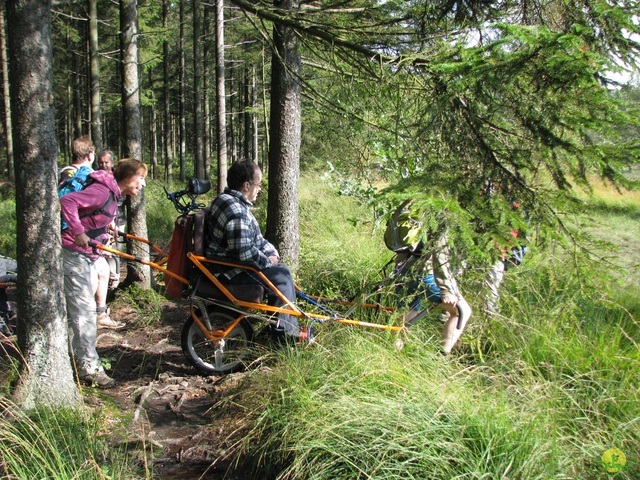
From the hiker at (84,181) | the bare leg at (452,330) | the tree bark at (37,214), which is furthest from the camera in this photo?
the hiker at (84,181)

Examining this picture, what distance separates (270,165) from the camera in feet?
23.4

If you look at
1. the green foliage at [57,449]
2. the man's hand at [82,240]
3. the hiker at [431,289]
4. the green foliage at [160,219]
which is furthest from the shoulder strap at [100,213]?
the green foliage at [160,219]

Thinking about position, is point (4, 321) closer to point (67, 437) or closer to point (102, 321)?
point (102, 321)

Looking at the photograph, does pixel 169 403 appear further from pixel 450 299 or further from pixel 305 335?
pixel 450 299

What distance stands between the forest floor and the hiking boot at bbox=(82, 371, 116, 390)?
2.7 inches

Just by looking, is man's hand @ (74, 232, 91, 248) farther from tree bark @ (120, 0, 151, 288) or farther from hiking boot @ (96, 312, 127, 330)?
tree bark @ (120, 0, 151, 288)

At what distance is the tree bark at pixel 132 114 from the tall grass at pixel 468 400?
12.3ft

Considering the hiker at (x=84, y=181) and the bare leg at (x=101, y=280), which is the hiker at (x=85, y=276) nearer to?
the hiker at (x=84, y=181)

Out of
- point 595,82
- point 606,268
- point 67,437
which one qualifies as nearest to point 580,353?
point 606,268

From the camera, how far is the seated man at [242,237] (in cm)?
483

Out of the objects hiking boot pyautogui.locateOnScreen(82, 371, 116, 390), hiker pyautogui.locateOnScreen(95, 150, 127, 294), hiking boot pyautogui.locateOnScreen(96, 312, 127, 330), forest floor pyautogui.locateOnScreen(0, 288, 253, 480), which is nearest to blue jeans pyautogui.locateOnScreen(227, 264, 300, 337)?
forest floor pyautogui.locateOnScreen(0, 288, 253, 480)

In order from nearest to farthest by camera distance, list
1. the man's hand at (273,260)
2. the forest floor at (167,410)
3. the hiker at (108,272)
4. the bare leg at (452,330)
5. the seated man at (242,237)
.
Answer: the forest floor at (167,410), the bare leg at (452,330), the seated man at (242,237), the man's hand at (273,260), the hiker at (108,272)

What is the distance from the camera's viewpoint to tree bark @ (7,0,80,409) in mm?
3574

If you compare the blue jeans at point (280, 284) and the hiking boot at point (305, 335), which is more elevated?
the blue jeans at point (280, 284)
